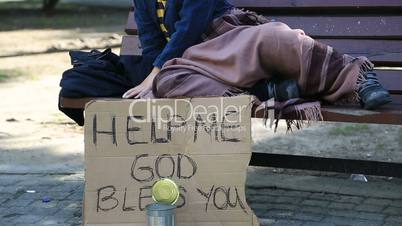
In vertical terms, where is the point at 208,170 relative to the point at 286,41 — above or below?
below

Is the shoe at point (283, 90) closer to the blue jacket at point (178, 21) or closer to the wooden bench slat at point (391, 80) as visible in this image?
the blue jacket at point (178, 21)

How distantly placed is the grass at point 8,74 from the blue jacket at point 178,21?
473cm

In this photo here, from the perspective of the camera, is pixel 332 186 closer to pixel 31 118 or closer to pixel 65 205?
pixel 65 205

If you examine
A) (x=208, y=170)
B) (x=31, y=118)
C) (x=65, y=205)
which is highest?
(x=208, y=170)

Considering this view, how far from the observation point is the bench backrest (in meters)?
4.29

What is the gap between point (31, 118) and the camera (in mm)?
6703

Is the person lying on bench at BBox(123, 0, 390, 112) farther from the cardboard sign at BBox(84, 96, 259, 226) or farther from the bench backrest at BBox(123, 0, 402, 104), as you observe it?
the bench backrest at BBox(123, 0, 402, 104)

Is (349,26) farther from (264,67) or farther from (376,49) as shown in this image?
(264,67)

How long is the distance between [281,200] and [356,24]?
3.46 ft

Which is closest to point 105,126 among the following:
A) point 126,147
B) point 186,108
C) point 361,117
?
point 126,147

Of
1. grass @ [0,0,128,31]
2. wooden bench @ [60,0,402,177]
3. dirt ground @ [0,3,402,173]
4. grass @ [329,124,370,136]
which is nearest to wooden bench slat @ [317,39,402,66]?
wooden bench @ [60,0,402,177]

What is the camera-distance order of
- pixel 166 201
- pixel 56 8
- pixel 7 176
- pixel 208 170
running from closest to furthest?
pixel 166 201 < pixel 208 170 < pixel 7 176 < pixel 56 8

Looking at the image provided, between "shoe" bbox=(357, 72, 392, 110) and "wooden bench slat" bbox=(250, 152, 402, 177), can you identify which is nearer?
"shoe" bbox=(357, 72, 392, 110)

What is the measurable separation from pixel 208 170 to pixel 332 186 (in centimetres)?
134
